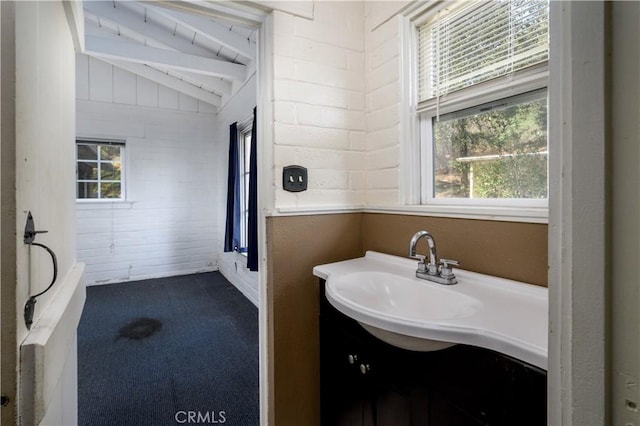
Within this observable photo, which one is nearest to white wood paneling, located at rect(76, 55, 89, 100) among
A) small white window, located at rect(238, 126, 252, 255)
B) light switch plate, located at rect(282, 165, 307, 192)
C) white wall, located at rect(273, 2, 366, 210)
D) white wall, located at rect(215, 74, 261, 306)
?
white wall, located at rect(215, 74, 261, 306)

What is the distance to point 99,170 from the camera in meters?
4.25

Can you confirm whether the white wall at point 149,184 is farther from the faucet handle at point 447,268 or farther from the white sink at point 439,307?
the faucet handle at point 447,268

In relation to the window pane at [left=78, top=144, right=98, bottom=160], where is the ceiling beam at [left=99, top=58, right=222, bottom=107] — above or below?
above

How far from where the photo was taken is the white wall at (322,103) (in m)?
1.48

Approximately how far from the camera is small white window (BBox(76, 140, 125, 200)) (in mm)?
4137

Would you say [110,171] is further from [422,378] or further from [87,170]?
[422,378]

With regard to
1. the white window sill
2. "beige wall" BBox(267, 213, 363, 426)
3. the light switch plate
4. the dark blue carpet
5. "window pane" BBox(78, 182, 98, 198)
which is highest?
"window pane" BBox(78, 182, 98, 198)

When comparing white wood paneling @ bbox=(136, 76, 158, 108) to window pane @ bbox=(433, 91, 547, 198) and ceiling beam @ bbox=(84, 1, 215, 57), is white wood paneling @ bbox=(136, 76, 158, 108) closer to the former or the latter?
ceiling beam @ bbox=(84, 1, 215, 57)

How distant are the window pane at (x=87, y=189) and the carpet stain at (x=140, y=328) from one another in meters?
2.08

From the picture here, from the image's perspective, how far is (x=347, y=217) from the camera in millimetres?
1658

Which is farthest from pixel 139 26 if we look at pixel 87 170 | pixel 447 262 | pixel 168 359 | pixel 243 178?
pixel 447 262

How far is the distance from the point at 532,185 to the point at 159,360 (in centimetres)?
251

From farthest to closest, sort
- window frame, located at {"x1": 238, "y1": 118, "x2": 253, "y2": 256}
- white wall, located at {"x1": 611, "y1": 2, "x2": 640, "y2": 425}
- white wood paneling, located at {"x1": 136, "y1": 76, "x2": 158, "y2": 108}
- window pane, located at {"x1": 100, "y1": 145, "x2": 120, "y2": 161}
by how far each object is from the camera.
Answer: white wood paneling, located at {"x1": 136, "y1": 76, "x2": 158, "y2": 108}, window pane, located at {"x1": 100, "y1": 145, "x2": 120, "y2": 161}, window frame, located at {"x1": 238, "y1": 118, "x2": 253, "y2": 256}, white wall, located at {"x1": 611, "y1": 2, "x2": 640, "y2": 425}

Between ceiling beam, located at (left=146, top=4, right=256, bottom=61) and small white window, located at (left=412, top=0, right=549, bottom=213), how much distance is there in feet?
6.68
